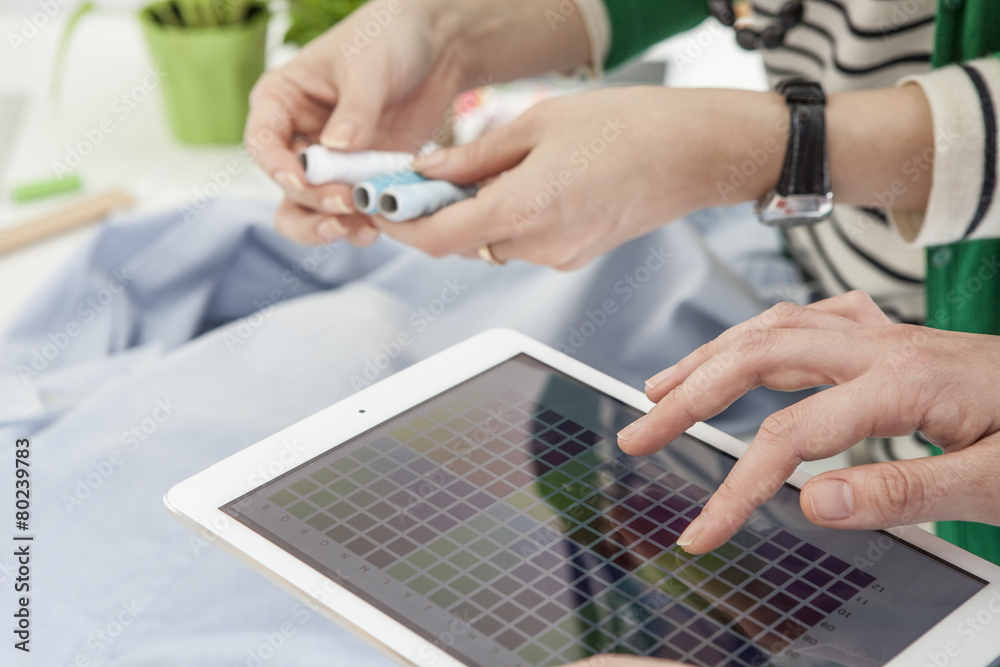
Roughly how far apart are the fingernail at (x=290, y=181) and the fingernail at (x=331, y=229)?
31 millimetres

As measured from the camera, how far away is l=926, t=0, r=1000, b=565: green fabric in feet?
2.13

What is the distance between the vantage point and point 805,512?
0.42 meters

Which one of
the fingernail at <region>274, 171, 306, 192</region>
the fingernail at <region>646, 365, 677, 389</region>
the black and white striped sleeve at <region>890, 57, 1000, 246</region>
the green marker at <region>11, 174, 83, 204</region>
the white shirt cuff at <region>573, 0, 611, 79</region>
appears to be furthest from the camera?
the green marker at <region>11, 174, 83, 204</region>

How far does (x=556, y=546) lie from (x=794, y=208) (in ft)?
1.16

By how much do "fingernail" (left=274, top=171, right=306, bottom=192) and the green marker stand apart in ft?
1.44

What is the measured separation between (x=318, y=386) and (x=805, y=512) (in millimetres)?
363

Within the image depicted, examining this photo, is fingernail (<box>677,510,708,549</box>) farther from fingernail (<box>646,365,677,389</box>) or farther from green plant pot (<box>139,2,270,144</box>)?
green plant pot (<box>139,2,270,144</box>)

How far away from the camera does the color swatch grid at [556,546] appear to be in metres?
0.39

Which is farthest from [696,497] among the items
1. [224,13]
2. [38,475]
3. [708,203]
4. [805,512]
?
[224,13]

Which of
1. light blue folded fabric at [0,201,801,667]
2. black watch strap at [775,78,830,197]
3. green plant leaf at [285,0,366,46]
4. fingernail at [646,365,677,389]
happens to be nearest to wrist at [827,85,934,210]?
black watch strap at [775,78,830,197]

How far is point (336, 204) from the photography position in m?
0.69

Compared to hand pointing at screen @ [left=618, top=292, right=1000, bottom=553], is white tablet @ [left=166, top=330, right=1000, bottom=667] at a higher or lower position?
lower

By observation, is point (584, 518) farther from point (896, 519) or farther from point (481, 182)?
point (481, 182)

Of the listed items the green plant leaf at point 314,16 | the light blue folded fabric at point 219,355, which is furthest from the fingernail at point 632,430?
the green plant leaf at point 314,16
